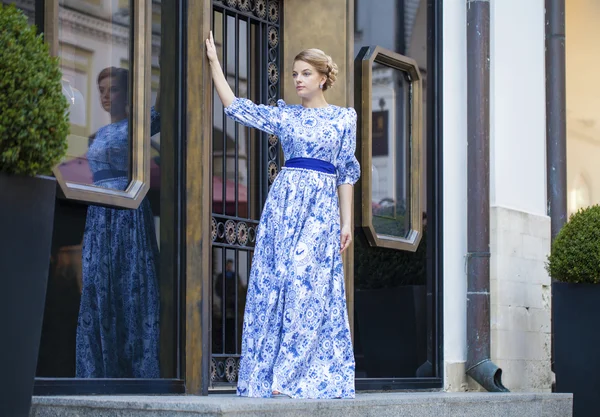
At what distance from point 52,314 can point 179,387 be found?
2.85ft

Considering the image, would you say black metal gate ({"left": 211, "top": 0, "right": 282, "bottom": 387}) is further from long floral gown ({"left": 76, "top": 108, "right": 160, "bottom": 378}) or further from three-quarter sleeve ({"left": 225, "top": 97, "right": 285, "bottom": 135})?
three-quarter sleeve ({"left": 225, "top": 97, "right": 285, "bottom": 135})

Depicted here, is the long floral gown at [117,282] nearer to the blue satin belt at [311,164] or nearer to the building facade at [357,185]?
the building facade at [357,185]

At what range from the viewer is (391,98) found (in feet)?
26.9

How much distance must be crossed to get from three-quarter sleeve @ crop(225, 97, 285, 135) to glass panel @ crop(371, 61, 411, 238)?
82.1 inches

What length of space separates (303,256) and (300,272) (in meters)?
0.08

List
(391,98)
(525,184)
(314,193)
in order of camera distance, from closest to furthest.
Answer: (314,193) < (391,98) < (525,184)

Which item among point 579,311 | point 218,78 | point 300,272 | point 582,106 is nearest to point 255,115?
point 218,78

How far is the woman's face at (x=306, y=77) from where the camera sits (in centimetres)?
584

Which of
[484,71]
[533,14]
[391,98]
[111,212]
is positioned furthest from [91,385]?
[533,14]

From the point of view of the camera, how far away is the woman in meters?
5.71

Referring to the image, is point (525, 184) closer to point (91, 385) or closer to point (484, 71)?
point (484, 71)

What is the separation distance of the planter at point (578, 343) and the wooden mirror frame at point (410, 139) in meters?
1.06

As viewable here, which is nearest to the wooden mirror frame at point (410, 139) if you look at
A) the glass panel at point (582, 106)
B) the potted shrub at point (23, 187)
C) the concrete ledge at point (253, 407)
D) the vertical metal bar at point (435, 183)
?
the vertical metal bar at point (435, 183)

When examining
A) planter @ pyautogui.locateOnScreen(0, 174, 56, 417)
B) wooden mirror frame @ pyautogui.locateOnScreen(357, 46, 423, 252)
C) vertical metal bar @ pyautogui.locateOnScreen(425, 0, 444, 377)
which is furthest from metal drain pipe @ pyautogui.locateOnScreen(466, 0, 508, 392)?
planter @ pyautogui.locateOnScreen(0, 174, 56, 417)
